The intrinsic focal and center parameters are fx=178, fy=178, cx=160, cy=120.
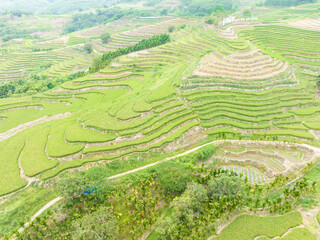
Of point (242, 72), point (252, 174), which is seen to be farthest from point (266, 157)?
point (242, 72)

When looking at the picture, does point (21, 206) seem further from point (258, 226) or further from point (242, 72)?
point (242, 72)

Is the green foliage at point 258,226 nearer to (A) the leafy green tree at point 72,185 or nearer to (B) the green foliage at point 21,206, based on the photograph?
(A) the leafy green tree at point 72,185

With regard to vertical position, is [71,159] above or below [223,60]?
→ below

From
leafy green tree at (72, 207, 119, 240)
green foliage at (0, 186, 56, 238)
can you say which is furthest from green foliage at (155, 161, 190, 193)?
green foliage at (0, 186, 56, 238)

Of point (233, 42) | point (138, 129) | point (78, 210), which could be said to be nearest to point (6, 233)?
point (78, 210)

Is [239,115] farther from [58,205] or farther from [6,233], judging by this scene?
[6,233]
